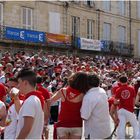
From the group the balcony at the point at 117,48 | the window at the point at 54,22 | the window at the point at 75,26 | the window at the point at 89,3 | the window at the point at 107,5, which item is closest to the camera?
the window at the point at 54,22

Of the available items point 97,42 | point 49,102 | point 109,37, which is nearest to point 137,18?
point 109,37

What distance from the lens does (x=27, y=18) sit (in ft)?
102

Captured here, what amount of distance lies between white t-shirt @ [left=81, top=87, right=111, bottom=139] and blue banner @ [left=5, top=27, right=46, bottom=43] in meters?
22.3

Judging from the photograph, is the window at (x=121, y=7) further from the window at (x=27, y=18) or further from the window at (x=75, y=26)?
the window at (x=27, y=18)

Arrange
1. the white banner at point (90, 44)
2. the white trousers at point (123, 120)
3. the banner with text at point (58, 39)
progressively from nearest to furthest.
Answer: the white trousers at point (123, 120) → the banner with text at point (58, 39) → the white banner at point (90, 44)

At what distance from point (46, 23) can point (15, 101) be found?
27507 millimetres

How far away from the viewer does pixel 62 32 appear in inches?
1344

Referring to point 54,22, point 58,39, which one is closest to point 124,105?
point 58,39

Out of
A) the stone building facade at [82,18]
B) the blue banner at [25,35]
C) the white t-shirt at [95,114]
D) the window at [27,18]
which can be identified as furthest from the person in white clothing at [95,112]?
the window at [27,18]

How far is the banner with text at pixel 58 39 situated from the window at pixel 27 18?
1577mm

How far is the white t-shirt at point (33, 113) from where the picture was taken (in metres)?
4.81

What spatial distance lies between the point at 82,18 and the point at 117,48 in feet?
Result: 17.2

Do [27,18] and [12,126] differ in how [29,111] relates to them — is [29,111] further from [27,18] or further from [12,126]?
[27,18]

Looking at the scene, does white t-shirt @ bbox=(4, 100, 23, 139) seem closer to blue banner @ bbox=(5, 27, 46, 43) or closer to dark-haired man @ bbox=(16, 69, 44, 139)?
dark-haired man @ bbox=(16, 69, 44, 139)
